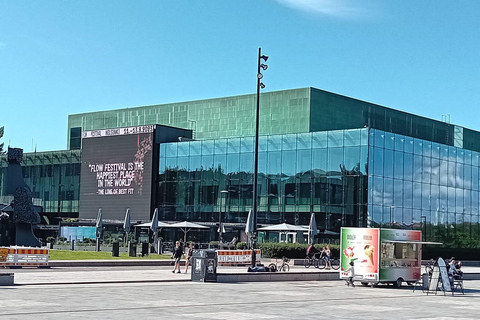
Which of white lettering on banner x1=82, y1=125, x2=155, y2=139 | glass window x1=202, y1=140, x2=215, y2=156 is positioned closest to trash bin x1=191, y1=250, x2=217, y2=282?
glass window x1=202, y1=140, x2=215, y2=156

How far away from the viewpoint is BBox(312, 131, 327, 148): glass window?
6531 centimetres

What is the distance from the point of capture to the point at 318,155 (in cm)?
6562

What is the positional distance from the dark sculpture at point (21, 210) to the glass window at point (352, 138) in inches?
1064

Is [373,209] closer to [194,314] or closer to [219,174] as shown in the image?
[219,174]

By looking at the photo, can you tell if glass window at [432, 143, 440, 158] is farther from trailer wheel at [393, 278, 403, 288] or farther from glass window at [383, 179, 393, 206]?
trailer wheel at [393, 278, 403, 288]

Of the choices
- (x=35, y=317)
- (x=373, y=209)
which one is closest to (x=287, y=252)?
(x=373, y=209)

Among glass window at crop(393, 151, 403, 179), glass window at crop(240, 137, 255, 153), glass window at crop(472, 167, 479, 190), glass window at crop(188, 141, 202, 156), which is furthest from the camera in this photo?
glass window at crop(472, 167, 479, 190)

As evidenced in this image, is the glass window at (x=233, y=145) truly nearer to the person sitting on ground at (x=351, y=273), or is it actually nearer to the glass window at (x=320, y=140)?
the glass window at (x=320, y=140)

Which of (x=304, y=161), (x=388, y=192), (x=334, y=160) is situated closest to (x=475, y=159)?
(x=388, y=192)

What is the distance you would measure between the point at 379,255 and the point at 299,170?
113 feet

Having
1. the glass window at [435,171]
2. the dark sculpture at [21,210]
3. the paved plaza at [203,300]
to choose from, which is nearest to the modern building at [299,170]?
the glass window at [435,171]

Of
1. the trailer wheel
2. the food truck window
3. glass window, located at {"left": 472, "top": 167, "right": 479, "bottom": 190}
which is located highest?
glass window, located at {"left": 472, "top": 167, "right": 479, "bottom": 190}

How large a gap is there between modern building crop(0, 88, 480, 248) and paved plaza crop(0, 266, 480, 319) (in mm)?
30827

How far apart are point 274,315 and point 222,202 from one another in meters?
53.4
